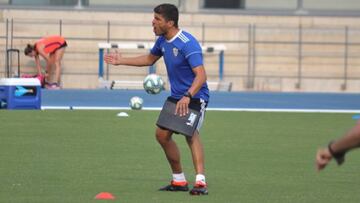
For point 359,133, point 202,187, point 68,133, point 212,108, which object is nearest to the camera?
point 359,133

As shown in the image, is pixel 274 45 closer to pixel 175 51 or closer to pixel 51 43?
pixel 51 43

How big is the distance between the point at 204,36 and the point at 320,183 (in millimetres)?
22901

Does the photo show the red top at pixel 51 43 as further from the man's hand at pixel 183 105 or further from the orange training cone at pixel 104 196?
the orange training cone at pixel 104 196

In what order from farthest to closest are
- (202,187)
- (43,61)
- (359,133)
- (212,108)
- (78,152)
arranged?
(43,61)
(212,108)
(78,152)
(202,187)
(359,133)

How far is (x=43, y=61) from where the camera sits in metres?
33.2

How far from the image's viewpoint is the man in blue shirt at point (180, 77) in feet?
34.6

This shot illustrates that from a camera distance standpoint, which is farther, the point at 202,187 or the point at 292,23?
the point at 292,23

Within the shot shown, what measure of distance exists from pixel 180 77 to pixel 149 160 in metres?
3.10

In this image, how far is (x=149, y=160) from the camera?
44.9 ft

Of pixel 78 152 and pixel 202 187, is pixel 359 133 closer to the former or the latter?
pixel 202 187

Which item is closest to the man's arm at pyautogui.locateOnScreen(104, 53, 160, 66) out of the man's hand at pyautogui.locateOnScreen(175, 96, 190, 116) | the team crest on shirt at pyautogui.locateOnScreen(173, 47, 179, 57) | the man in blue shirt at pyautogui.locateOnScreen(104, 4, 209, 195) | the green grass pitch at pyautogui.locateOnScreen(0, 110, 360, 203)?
the man in blue shirt at pyautogui.locateOnScreen(104, 4, 209, 195)

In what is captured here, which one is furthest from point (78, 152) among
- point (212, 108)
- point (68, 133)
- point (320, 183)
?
point (212, 108)

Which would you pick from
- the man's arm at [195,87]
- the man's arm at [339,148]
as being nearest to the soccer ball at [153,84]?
the man's arm at [195,87]

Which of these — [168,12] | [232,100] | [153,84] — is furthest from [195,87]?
[232,100]
